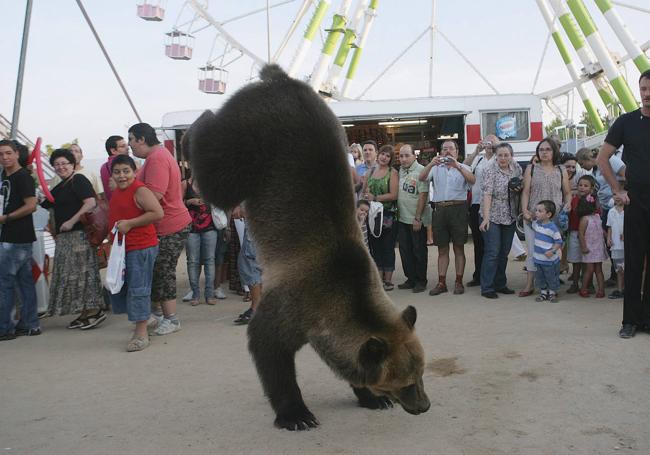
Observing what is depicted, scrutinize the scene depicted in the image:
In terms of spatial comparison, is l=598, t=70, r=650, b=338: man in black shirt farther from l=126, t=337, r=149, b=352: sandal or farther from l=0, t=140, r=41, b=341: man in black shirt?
l=0, t=140, r=41, b=341: man in black shirt

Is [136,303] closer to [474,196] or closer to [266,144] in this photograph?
[266,144]

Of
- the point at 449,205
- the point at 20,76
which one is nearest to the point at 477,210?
the point at 449,205

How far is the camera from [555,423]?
3.71 m

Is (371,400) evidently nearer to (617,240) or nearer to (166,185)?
(166,185)

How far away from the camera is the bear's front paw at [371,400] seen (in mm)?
4184

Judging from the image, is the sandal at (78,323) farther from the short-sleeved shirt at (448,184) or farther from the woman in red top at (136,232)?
the short-sleeved shirt at (448,184)

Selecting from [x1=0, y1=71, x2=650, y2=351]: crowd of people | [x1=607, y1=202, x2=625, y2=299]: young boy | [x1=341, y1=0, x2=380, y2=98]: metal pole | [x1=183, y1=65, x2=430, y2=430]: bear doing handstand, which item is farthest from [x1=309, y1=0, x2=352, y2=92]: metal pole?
[x1=183, y1=65, x2=430, y2=430]: bear doing handstand

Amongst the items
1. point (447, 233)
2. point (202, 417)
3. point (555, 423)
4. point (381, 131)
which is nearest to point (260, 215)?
point (202, 417)

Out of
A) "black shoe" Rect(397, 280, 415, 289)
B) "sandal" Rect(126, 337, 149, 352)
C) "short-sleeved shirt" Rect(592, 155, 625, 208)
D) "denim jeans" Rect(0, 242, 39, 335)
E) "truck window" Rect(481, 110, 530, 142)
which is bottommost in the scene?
"sandal" Rect(126, 337, 149, 352)

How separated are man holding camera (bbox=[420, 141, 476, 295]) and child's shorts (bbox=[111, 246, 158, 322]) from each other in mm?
4035

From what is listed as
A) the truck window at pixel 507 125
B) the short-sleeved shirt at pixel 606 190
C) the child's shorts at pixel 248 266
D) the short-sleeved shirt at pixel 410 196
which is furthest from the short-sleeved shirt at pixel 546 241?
the truck window at pixel 507 125

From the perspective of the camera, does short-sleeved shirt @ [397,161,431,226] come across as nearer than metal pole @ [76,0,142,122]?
Yes

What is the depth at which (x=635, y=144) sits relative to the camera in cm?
541

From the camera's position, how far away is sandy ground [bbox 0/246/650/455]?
3.59 m
